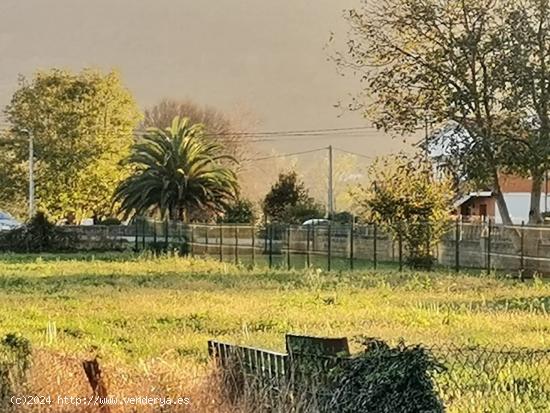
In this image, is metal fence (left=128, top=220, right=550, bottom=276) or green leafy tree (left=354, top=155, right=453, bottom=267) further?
green leafy tree (left=354, top=155, right=453, bottom=267)

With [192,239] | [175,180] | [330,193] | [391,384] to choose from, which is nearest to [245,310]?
[391,384]

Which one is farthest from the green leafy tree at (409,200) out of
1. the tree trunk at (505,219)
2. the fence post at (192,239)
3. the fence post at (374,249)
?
the fence post at (192,239)

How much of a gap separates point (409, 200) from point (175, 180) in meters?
18.7

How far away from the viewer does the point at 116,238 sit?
4491 cm

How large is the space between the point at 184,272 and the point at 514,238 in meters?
9.26

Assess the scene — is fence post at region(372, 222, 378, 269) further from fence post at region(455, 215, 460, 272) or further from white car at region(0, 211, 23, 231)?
white car at region(0, 211, 23, 231)

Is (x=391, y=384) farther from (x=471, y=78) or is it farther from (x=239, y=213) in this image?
(x=239, y=213)

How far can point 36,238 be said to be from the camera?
42062mm

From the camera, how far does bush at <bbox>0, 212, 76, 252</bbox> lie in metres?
42.0

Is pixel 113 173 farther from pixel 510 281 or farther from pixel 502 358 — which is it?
pixel 502 358

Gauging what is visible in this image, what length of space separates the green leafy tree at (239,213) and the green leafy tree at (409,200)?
1482 centimetres

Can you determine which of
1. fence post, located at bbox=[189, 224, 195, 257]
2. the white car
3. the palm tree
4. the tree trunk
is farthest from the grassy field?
the white car

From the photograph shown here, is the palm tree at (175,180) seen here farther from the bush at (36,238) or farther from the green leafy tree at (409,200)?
the green leafy tree at (409,200)

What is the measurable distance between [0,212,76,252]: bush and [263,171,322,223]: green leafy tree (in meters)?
11.6
